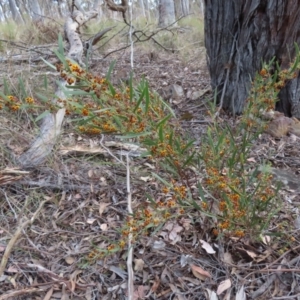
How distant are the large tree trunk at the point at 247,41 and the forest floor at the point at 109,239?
15.3 inches

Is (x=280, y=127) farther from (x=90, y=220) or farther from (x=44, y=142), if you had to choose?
(x=44, y=142)

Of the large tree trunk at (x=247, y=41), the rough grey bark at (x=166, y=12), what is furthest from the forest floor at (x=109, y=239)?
the rough grey bark at (x=166, y=12)

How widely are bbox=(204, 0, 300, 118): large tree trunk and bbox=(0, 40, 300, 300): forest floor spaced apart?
388 mm

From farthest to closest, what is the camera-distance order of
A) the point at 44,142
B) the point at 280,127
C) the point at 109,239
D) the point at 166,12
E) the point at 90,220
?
the point at 166,12
the point at 280,127
the point at 44,142
the point at 90,220
the point at 109,239

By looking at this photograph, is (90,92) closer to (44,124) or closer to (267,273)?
(267,273)

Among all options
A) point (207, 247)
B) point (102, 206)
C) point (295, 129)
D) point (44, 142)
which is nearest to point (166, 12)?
point (295, 129)

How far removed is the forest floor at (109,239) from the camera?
3.56 ft

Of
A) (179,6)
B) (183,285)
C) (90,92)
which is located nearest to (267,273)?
(183,285)

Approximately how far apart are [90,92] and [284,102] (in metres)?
1.52

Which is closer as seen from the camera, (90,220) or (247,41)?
(90,220)

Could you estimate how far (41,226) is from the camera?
135cm

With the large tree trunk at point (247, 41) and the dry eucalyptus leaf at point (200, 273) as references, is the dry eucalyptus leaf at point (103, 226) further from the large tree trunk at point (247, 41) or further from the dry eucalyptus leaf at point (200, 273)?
the large tree trunk at point (247, 41)

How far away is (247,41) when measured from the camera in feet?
6.14

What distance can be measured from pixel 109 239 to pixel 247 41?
1375 mm
